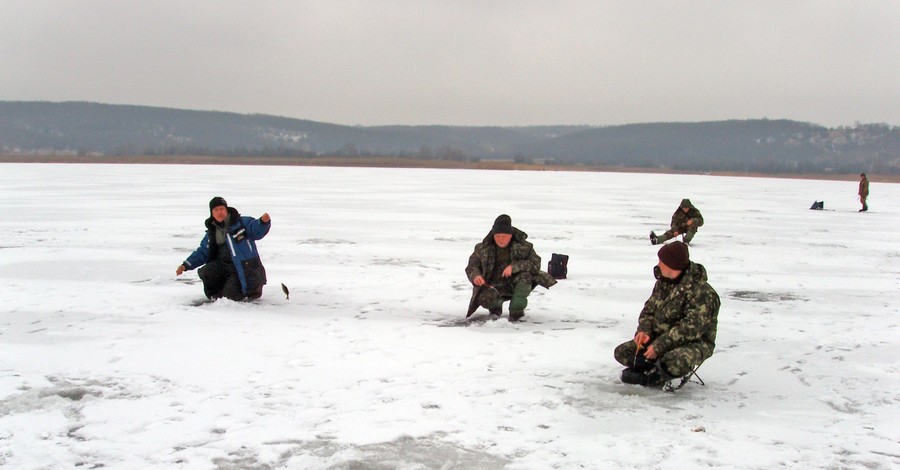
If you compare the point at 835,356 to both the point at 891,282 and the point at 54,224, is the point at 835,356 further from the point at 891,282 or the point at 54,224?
the point at 54,224

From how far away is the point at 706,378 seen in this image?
19.1 feet

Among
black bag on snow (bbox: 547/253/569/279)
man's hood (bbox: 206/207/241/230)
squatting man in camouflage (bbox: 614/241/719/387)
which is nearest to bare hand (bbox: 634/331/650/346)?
squatting man in camouflage (bbox: 614/241/719/387)

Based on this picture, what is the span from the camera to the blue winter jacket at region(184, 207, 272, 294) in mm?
8008

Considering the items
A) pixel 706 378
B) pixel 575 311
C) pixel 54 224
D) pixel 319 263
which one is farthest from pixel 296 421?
pixel 54 224

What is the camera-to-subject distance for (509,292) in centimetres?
770

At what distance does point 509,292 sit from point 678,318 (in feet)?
8.82

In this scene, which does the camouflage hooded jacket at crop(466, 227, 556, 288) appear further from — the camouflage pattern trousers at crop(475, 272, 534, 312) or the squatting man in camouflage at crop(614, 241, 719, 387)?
the squatting man in camouflage at crop(614, 241, 719, 387)

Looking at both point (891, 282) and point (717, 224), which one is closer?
point (891, 282)

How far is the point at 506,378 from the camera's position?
569 centimetres

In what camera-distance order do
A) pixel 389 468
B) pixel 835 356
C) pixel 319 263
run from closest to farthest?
pixel 389 468 < pixel 835 356 < pixel 319 263

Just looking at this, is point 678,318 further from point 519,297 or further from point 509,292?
point 509,292

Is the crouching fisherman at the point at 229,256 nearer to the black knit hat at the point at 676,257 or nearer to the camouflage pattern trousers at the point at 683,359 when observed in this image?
the black knit hat at the point at 676,257

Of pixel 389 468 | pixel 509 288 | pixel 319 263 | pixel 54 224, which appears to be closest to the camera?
pixel 389 468

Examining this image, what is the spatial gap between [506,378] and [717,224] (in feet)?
51.7
